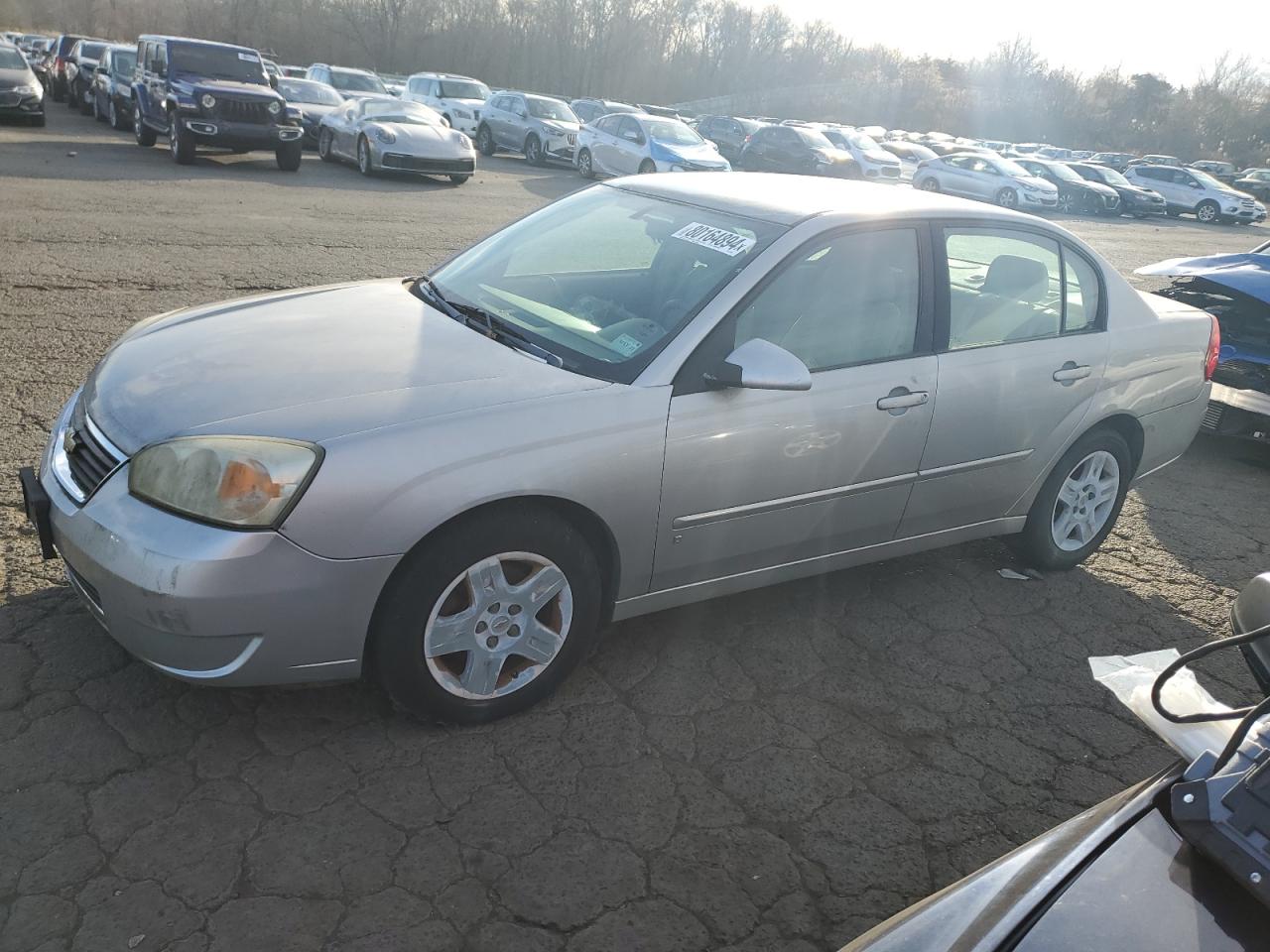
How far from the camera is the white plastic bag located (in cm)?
195

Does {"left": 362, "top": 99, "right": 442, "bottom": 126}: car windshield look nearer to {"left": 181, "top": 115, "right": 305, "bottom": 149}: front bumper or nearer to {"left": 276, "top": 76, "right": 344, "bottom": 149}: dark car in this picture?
{"left": 181, "top": 115, "right": 305, "bottom": 149}: front bumper

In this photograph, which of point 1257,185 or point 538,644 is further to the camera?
point 1257,185

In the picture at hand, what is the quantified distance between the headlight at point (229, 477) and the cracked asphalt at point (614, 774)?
76 cm

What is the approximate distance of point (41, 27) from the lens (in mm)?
64688

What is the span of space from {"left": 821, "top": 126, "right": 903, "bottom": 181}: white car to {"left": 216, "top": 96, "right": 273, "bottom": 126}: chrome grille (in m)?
16.8

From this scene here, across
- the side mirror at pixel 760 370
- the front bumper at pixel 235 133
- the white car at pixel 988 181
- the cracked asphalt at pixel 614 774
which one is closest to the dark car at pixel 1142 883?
the cracked asphalt at pixel 614 774

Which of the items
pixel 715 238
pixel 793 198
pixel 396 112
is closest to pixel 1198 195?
pixel 396 112

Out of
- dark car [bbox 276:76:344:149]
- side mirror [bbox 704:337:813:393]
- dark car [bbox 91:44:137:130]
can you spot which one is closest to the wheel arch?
side mirror [bbox 704:337:813:393]

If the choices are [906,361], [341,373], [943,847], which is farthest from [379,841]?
[906,361]

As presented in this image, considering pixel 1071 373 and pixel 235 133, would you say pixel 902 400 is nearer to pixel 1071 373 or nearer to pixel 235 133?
pixel 1071 373

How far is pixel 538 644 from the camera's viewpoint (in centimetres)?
330

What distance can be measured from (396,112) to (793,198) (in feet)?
53.8

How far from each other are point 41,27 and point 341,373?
251 ft

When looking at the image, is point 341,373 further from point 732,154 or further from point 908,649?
point 732,154
